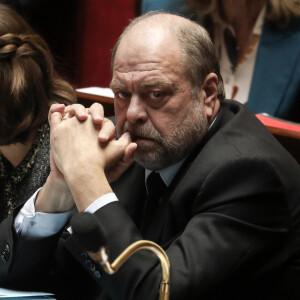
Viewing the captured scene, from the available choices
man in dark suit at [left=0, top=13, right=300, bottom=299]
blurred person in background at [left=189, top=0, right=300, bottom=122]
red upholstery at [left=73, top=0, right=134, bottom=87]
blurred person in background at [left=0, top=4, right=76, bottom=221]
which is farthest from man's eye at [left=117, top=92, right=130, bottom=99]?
red upholstery at [left=73, top=0, right=134, bottom=87]

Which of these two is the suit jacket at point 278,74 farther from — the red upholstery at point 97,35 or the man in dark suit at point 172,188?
the man in dark suit at point 172,188

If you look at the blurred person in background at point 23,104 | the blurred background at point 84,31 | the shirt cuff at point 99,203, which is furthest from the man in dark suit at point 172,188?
the blurred background at point 84,31

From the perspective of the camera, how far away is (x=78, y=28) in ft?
10.2

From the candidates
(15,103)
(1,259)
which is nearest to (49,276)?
(1,259)

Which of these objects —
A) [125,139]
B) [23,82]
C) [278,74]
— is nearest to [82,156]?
[125,139]

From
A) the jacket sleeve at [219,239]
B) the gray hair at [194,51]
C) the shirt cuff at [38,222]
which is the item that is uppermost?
the gray hair at [194,51]

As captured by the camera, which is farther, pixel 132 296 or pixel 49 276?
pixel 49 276

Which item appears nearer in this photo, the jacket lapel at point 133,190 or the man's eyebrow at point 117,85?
the man's eyebrow at point 117,85

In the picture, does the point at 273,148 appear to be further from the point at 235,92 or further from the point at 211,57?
the point at 235,92

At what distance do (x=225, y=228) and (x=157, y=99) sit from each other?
31 centimetres

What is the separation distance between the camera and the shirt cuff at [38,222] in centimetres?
114

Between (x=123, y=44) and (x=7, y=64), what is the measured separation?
45cm

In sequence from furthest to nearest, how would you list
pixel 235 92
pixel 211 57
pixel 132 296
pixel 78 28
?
pixel 78 28 → pixel 235 92 → pixel 211 57 → pixel 132 296

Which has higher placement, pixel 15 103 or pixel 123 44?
pixel 123 44
